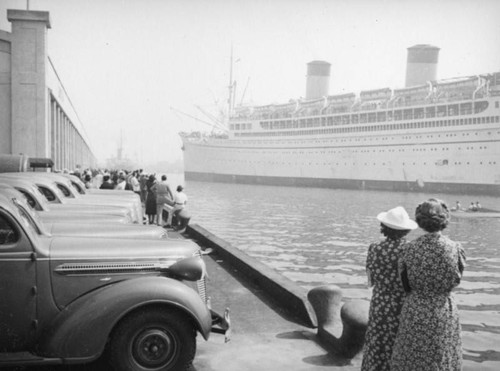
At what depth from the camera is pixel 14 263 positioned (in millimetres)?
3738

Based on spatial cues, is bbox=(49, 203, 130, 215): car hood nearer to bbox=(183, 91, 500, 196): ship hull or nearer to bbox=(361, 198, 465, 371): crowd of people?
bbox=(361, 198, 465, 371): crowd of people

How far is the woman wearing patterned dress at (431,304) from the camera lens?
126 inches

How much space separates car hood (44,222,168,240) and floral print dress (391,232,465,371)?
2702mm

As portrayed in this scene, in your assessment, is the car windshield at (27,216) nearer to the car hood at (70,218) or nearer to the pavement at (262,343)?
the car hood at (70,218)

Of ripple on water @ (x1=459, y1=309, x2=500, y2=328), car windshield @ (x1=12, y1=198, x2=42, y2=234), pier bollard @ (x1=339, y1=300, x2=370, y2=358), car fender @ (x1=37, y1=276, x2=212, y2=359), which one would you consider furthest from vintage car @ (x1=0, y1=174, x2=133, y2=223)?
ripple on water @ (x1=459, y1=309, x2=500, y2=328)

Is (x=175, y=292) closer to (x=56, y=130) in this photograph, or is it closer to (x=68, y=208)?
(x=68, y=208)

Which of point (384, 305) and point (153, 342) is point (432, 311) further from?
point (153, 342)

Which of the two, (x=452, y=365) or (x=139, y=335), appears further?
(x=139, y=335)

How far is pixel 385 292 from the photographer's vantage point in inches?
143

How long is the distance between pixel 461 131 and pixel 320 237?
1778 inches

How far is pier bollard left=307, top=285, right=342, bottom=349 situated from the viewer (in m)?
5.25

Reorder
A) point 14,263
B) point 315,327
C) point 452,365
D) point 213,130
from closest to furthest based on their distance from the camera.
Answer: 1. point 452,365
2. point 14,263
3. point 315,327
4. point 213,130

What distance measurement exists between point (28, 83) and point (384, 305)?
2167 centimetres

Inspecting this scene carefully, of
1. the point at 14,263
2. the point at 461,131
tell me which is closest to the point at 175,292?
the point at 14,263
